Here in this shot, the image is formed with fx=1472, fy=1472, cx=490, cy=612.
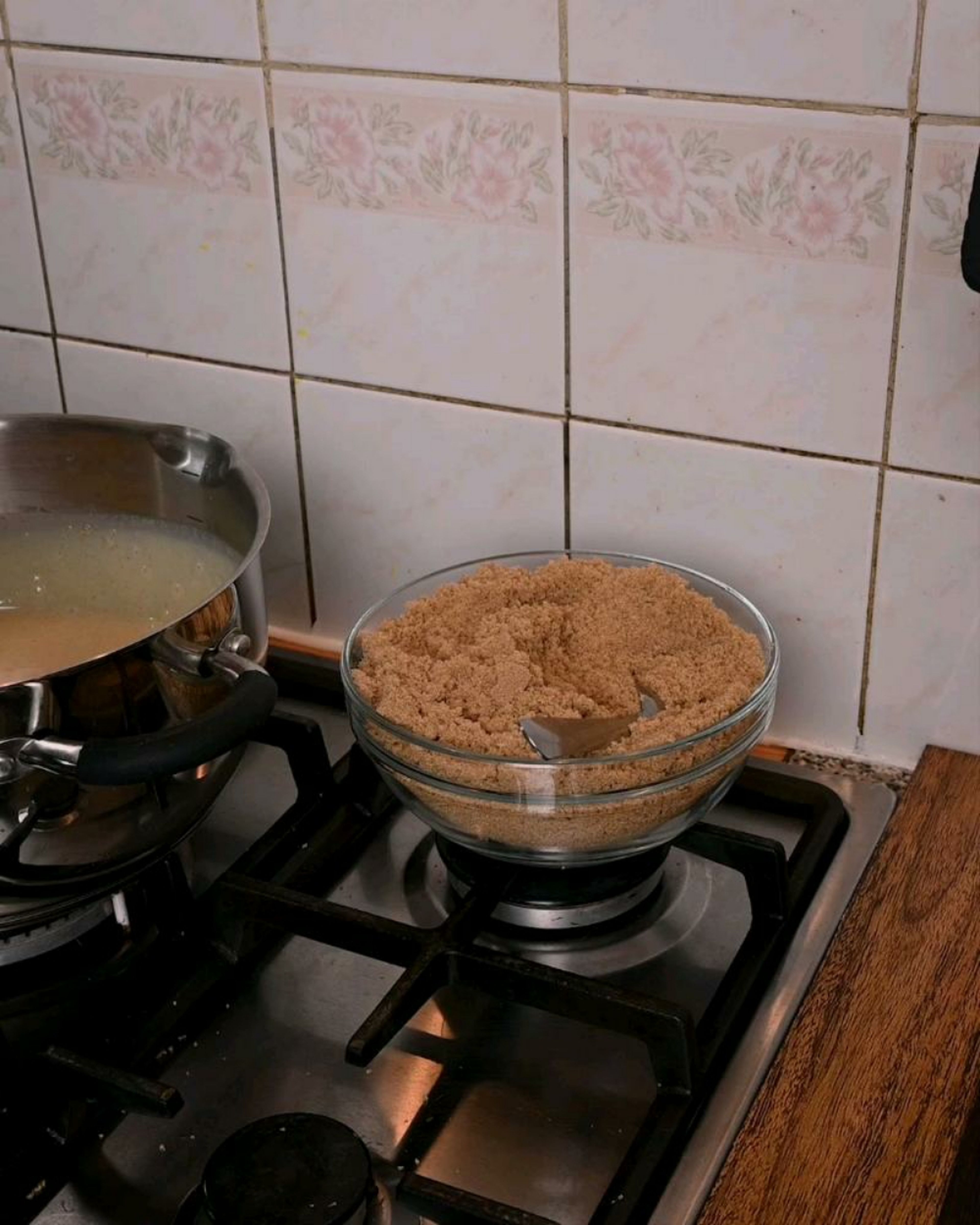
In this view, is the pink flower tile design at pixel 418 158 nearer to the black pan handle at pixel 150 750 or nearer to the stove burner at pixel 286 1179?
the black pan handle at pixel 150 750

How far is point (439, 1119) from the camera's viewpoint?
733mm

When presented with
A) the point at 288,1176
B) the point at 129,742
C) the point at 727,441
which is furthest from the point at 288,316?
the point at 288,1176

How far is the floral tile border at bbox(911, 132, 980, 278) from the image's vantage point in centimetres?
80

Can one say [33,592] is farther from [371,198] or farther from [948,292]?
[948,292]

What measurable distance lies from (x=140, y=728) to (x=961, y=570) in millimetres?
497

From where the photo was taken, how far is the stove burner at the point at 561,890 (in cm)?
84

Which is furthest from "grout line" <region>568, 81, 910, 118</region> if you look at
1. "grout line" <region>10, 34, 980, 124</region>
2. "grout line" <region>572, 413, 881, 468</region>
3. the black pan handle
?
the black pan handle

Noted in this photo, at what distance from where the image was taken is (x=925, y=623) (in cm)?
93

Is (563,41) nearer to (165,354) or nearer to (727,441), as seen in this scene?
(727,441)

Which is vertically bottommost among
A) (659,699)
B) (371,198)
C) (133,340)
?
(659,699)

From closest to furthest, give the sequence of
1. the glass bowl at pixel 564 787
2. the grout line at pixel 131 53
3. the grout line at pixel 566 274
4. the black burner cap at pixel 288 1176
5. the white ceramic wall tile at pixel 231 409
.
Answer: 1. the black burner cap at pixel 288 1176
2. the glass bowl at pixel 564 787
3. the grout line at pixel 566 274
4. the grout line at pixel 131 53
5. the white ceramic wall tile at pixel 231 409

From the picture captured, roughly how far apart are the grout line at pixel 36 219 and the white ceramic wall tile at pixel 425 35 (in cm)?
21

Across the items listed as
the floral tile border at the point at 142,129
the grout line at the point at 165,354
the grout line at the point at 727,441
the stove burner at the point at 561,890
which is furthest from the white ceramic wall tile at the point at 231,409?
the stove burner at the point at 561,890

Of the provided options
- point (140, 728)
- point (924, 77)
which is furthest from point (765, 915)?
point (924, 77)
